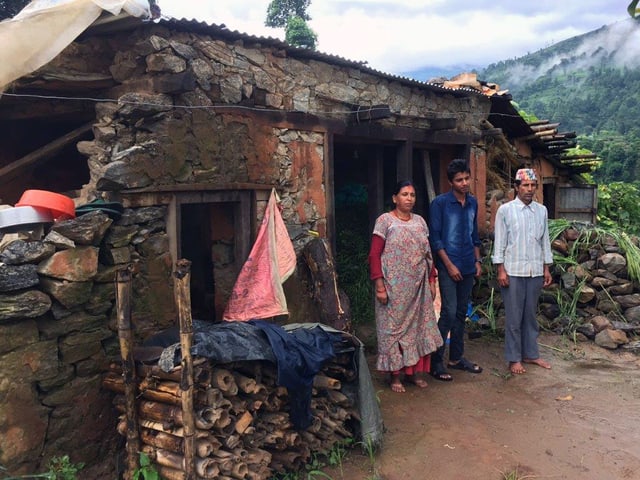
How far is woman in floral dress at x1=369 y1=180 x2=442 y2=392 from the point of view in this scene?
431 centimetres

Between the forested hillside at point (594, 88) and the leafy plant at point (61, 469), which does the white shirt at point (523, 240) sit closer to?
the leafy plant at point (61, 469)

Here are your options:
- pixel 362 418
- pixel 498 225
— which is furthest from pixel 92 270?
pixel 498 225

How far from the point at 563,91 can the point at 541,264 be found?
37953 mm

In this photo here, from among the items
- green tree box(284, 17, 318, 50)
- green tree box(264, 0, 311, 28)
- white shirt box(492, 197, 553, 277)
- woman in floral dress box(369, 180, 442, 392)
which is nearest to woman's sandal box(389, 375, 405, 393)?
woman in floral dress box(369, 180, 442, 392)

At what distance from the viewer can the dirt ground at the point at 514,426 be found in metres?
3.35

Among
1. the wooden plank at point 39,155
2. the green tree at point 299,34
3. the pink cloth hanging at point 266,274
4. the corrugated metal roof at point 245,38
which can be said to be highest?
the green tree at point 299,34

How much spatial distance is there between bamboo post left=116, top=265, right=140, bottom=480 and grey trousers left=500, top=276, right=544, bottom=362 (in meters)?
3.45

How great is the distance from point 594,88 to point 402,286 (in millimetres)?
37908

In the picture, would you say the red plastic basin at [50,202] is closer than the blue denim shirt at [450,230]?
Yes

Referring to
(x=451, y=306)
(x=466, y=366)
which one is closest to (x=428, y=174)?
(x=451, y=306)

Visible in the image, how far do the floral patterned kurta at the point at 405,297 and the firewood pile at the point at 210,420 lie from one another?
1.20 metres

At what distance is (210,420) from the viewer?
111 inches

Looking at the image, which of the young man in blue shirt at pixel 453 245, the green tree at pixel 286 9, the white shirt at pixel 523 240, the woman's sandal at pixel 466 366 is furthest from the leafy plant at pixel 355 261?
the green tree at pixel 286 9

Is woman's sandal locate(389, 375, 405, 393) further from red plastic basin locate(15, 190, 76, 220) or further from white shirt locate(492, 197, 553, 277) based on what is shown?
red plastic basin locate(15, 190, 76, 220)
